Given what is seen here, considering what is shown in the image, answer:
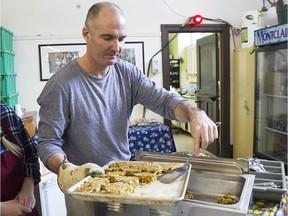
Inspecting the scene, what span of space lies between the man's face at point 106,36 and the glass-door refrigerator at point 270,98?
226 cm

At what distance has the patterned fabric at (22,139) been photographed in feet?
3.69

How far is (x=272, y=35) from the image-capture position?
9.73 ft

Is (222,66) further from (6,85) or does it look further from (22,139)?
(22,139)

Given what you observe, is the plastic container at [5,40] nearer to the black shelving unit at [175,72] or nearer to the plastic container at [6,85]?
the plastic container at [6,85]

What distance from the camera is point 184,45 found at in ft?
22.2

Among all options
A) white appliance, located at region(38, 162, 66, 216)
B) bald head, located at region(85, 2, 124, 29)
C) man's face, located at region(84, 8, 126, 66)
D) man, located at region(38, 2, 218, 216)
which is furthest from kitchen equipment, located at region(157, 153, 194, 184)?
white appliance, located at region(38, 162, 66, 216)

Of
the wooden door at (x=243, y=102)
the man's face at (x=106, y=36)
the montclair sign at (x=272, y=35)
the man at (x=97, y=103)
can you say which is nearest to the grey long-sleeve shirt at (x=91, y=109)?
the man at (x=97, y=103)

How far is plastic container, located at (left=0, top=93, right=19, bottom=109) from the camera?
3038 mm

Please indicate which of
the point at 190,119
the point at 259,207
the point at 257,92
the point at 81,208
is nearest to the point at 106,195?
the point at 81,208

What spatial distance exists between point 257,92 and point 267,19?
89 cm

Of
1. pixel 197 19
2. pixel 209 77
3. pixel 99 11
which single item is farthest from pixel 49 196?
pixel 209 77

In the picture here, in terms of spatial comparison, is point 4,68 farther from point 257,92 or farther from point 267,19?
point 267,19

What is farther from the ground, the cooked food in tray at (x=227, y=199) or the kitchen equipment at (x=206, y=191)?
the kitchen equipment at (x=206, y=191)

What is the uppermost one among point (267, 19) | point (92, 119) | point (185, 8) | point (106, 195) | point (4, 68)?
point (185, 8)
